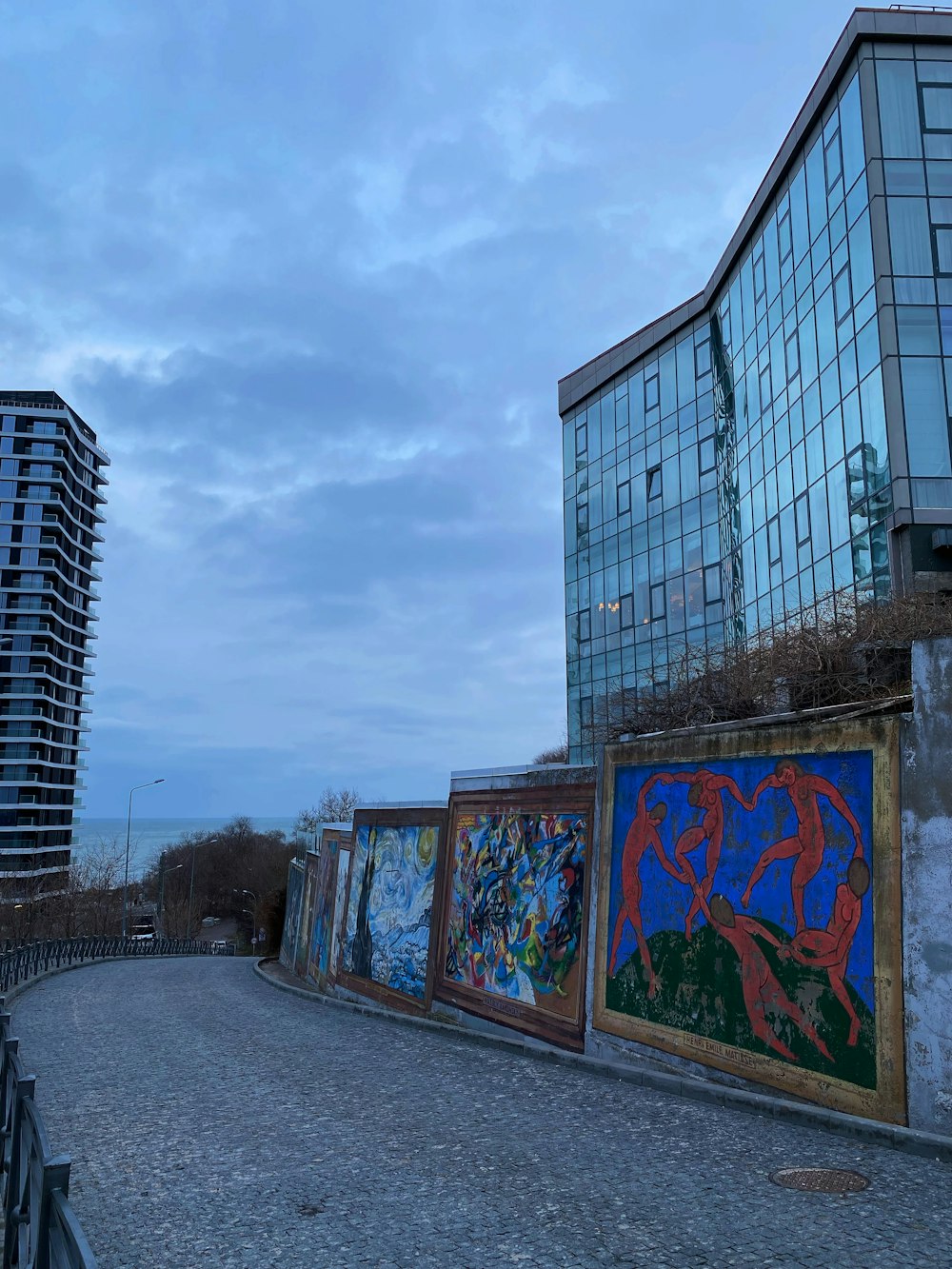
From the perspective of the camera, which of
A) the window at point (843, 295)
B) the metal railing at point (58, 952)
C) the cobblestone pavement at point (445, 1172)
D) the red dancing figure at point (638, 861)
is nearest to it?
the cobblestone pavement at point (445, 1172)

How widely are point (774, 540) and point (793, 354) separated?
5.54 metres

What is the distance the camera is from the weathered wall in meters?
8.12

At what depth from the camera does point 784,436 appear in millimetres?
29219

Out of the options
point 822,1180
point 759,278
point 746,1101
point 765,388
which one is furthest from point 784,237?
point 822,1180

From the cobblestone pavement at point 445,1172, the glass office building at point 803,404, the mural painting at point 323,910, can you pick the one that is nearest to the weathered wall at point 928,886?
the cobblestone pavement at point 445,1172

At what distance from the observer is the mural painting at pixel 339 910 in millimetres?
26219

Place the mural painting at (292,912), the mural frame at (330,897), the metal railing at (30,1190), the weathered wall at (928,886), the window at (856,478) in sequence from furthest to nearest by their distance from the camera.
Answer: the mural painting at (292,912)
the mural frame at (330,897)
the window at (856,478)
the weathered wall at (928,886)
the metal railing at (30,1190)

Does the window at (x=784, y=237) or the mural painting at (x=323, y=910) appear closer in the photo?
the mural painting at (x=323, y=910)

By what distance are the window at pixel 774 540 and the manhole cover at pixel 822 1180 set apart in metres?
23.5

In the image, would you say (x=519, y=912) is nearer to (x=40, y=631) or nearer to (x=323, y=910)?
(x=323, y=910)

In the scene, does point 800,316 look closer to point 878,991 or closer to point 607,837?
point 607,837

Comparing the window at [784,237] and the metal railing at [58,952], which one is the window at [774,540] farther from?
the metal railing at [58,952]

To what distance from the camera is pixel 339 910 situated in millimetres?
27000

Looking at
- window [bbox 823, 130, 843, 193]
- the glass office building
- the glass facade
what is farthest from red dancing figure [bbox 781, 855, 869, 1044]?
window [bbox 823, 130, 843, 193]
